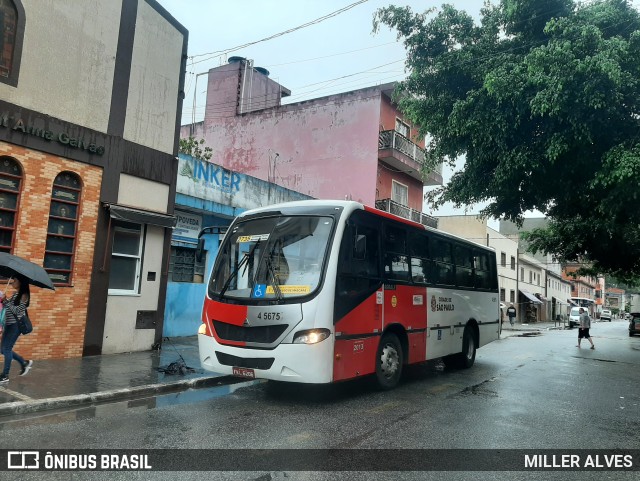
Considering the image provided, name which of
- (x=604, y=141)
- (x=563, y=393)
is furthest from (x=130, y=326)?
(x=604, y=141)

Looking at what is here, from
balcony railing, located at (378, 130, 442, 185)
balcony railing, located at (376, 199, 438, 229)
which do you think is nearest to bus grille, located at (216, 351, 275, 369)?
balcony railing, located at (376, 199, 438, 229)

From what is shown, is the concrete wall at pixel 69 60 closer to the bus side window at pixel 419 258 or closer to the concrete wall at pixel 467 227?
the bus side window at pixel 419 258

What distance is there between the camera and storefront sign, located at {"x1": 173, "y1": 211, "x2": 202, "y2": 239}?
1348 cm

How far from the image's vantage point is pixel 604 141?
35.7 ft

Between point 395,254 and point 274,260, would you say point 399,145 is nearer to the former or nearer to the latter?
point 395,254

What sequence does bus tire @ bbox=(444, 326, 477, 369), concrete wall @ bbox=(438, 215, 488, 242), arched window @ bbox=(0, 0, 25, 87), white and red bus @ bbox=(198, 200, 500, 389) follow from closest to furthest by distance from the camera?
white and red bus @ bbox=(198, 200, 500, 389), arched window @ bbox=(0, 0, 25, 87), bus tire @ bbox=(444, 326, 477, 369), concrete wall @ bbox=(438, 215, 488, 242)

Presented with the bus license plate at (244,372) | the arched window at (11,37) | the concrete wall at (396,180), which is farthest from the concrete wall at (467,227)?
the bus license plate at (244,372)

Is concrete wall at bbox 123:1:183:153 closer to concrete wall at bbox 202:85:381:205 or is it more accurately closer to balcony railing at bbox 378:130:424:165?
concrete wall at bbox 202:85:381:205

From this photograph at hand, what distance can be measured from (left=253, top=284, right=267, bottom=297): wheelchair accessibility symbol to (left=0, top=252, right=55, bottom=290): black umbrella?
3082 millimetres

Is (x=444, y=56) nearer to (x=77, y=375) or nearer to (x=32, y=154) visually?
(x=32, y=154)

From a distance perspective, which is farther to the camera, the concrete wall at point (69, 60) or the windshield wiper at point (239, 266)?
the concrete wall at point (69, 60)

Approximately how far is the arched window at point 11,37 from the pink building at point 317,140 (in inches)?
623

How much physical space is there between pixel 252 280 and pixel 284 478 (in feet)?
11.1

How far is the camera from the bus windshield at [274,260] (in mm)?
6824
